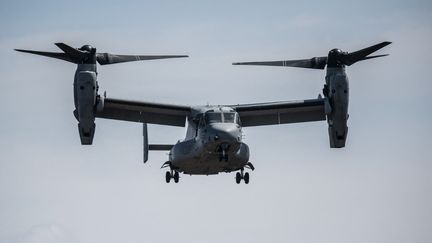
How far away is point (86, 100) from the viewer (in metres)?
42.2

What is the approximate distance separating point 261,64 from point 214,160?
500cm

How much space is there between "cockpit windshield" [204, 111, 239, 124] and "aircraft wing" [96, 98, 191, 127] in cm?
295

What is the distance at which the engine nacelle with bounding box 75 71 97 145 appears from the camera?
42219mm

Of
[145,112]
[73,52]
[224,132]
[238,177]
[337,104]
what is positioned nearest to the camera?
[224,132]

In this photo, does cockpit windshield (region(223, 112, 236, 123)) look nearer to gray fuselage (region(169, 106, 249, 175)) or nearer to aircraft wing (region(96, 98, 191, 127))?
gray fuselage (region(169, 106, 249, 175))

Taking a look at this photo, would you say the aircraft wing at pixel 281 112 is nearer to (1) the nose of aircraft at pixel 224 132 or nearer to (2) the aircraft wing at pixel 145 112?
(2) the aircraft wing at pixel 145 112

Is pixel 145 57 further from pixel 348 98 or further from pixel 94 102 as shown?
pixel 348 98

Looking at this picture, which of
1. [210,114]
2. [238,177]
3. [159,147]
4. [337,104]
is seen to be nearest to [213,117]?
[210,114]

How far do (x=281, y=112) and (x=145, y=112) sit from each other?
17.1ft

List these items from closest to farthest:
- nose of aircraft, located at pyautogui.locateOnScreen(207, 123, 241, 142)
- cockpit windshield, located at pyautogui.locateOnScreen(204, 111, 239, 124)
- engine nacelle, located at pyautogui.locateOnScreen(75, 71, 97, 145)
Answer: nose of aircraft, located at pyautogui.locateOnScreen(207, 123, 241, 142) → engine nacelle, located at pyautogui.locateOnScreen(75, 71, 97, 145) → cockpit windshield, located at pyautogui.locateOnScreen(204, 111, 239, 124)

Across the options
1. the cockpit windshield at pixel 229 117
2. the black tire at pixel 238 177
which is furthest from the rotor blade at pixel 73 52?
the black tire at pixel 238 177

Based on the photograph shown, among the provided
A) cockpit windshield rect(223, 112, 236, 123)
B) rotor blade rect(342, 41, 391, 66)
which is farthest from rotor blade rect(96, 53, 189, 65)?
rotor blade rect(342, 41, 391, 66)

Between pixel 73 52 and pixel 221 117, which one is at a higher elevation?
pixel 73 52

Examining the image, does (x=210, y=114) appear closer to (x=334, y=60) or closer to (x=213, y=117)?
(x=213, y=117)
